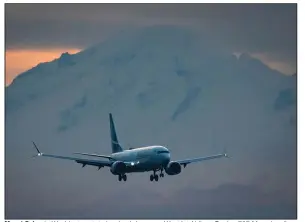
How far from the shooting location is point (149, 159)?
150 meters

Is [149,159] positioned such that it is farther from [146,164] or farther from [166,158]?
[166,158]

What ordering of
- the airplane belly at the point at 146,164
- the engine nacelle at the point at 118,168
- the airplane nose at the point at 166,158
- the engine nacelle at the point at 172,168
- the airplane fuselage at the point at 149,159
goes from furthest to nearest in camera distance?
the engine nacelle at the point at 118,168 → the engine nacelle at the point at 172,168 → the airplane nose at the point at 166,158 → the airplane fuselage at the point at 149,159 → the airplane belly at the point at 146,164

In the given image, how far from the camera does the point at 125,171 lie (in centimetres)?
15312

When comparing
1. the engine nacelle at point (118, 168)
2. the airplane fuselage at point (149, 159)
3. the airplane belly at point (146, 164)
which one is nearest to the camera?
the airplane belly at point (146, 164)

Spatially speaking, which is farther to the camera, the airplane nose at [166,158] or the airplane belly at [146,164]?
the airplane nose at [166,158]

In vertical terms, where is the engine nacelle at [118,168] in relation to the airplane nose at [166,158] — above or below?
below

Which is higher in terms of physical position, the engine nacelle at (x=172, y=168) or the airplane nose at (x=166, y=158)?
the airplane nose at (x=166, y=158)

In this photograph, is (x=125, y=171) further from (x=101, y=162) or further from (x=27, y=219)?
(x=27, y=219)

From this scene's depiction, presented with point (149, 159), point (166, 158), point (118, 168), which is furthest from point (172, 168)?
point (118, 168)

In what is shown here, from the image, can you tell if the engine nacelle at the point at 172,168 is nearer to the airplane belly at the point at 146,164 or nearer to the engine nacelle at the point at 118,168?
the airplane belly at the point at 146,164

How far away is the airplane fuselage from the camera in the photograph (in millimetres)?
150375

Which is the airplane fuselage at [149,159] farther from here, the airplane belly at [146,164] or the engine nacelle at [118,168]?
the engine nacelle at [118,168]

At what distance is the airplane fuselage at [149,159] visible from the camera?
15038 centimetres

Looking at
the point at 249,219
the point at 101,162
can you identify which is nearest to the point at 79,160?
the point at 101,162
